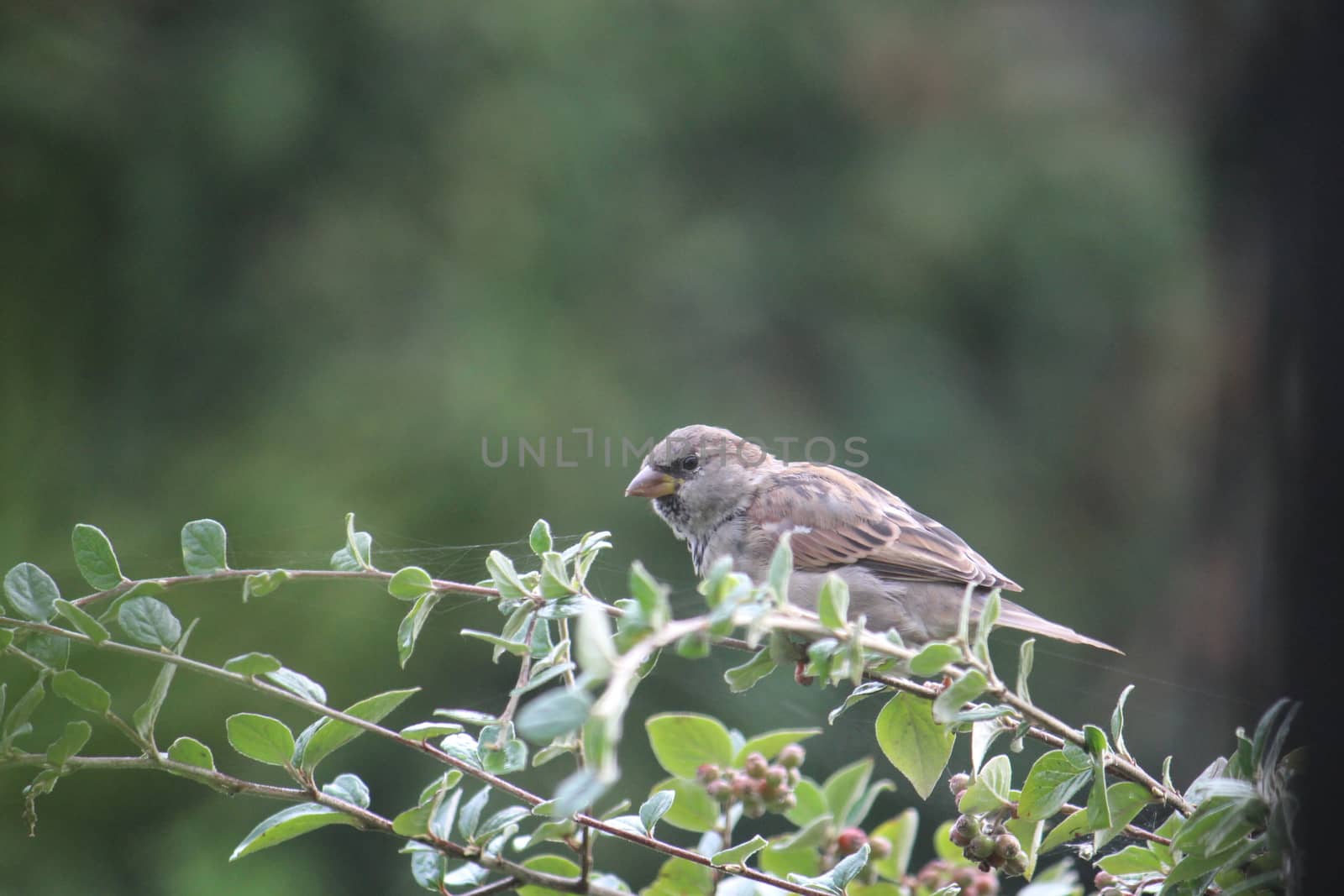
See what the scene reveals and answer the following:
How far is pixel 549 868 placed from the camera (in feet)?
2.84

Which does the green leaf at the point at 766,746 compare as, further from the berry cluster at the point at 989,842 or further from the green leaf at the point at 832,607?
the berry cluster at the point at 989,842

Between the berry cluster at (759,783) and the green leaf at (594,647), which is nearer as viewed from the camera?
the green leaf at (594,647)

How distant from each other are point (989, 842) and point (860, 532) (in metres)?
1.26

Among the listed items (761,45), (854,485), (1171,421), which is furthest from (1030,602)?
(761,45)

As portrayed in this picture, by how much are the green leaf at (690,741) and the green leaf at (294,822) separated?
0.91 ft

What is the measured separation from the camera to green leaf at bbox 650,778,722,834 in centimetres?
74

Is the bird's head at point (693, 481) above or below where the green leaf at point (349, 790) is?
below

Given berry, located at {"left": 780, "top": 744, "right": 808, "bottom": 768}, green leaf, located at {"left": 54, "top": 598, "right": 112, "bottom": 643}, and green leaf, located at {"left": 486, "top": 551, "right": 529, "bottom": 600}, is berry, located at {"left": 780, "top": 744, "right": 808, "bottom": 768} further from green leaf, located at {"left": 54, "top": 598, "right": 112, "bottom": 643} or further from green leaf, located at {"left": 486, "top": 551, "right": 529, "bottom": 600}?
green leaf, located at {"left": 54, "top": 598, "right": 112, "bottom": 643}

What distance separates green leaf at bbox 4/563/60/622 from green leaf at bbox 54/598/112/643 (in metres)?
0.03

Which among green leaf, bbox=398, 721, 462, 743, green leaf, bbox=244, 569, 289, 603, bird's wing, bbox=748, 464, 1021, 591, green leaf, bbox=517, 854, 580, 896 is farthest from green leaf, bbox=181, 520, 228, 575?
bird's wing, bbox=748, 464, 1021, 591

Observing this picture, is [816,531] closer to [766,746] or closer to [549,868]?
[549,868]

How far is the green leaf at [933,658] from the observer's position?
0.72m

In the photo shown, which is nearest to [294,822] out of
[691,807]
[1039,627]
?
[691,807]

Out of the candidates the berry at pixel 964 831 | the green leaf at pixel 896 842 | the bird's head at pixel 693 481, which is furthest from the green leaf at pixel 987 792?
the bird's head at pixel 693 481
